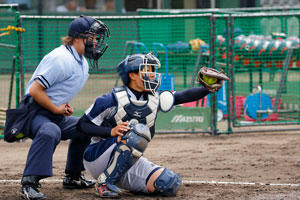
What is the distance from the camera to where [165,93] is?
5086 mm

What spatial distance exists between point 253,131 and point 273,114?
1.34 metres

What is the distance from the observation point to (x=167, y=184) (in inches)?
195

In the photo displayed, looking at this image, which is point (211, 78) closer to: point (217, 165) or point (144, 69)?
point (144, 69)

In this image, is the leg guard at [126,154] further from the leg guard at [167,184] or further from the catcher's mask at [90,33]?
the catcher's mask at [90,33]

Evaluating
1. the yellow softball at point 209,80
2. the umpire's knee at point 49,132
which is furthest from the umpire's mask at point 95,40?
the yellow softball at point 209,80

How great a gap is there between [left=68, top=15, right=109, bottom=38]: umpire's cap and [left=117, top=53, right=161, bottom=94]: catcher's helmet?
50 cm

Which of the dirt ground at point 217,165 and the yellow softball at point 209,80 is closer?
the yellow softball at point 209,80

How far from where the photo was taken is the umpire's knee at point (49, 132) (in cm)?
482

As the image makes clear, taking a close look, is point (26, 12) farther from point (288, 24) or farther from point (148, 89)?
point (148, 89)

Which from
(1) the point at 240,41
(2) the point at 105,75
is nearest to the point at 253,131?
(1) the point at 240,41

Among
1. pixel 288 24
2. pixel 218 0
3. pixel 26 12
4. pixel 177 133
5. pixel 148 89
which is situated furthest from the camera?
pixel 218 0

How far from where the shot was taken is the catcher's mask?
5.22 m

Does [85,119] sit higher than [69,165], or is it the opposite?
[85,119]

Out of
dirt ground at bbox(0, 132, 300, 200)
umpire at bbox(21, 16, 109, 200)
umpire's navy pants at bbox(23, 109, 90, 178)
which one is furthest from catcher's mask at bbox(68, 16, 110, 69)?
dirt ground at bbox(0, 132, 300, 200)
